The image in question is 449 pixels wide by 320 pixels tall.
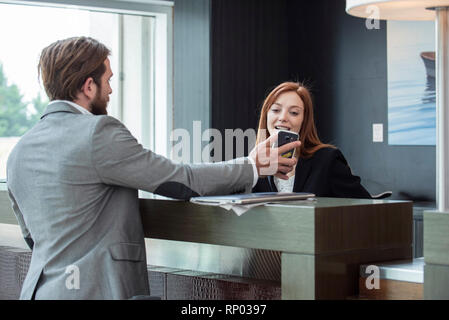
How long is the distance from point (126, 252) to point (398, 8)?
104 centimetres

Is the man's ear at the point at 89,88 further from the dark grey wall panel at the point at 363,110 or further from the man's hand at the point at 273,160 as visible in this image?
the dark grey wall panel at the point at 363,110

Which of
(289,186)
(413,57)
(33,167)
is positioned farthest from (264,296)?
(413,57)

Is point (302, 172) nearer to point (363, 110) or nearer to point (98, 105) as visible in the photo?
point (98, 105)

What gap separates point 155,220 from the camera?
7.18ft

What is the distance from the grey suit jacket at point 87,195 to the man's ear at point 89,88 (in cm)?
7

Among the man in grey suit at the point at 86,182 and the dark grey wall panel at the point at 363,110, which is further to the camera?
the dark grey wall panel at the point at 363,110

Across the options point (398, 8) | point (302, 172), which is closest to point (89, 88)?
point (398, 8)

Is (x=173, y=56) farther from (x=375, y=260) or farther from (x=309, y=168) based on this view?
(x=375, y=260)

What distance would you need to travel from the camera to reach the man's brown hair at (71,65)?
202cm

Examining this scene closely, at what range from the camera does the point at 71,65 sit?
2023 mm

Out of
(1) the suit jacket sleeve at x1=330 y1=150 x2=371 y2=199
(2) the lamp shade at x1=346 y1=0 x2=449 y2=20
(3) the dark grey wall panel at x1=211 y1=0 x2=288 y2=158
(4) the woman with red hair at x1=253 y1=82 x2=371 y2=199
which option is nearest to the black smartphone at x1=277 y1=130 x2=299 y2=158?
(2) the lamp shade at x1=346 y1=0 x2=449 y2=20

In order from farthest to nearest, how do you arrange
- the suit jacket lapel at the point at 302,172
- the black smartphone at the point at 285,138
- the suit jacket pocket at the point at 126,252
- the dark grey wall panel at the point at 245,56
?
the dark grey wall panel at the point at 245,56
the suit jacket lapel at the point at 302,172
the black smartphone at the point at 285,138
the suit jacket pocket at the point at 126,252

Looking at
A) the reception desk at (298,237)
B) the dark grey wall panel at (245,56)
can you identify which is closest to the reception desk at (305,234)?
the reception desk at (298,237)

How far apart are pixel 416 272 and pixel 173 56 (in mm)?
4214
